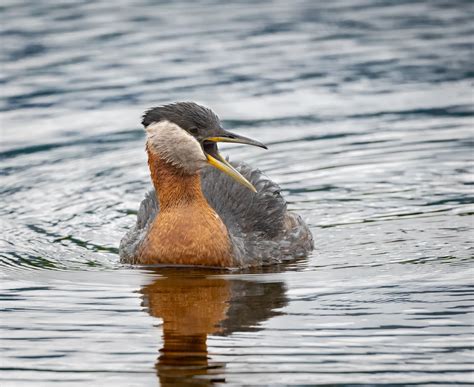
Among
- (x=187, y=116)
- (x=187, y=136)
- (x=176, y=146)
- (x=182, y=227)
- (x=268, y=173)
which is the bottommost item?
(x=268, y=173)

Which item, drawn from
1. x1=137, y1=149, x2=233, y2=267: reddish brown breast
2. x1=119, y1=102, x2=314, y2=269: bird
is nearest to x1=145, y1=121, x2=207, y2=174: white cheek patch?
x1=119, y1=102, x2=314, y2=269: bird

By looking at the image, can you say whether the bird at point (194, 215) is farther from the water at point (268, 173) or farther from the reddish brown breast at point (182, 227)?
the water at point (268, 173)

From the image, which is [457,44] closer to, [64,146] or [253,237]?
[64,146]

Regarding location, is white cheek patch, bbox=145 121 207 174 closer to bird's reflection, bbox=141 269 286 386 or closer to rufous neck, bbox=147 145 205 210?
rufous neck, bbox=147 145 205 210

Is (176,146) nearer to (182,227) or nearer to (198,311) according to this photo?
(182,227)

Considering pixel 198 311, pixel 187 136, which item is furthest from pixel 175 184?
pixel 198 311

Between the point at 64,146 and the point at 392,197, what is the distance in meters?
4.76

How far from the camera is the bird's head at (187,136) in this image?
13047mm

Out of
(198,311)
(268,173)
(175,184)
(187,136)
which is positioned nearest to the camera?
(198,311)

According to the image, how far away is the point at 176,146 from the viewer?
1313 cm

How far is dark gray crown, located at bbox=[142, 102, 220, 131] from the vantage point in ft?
42.8

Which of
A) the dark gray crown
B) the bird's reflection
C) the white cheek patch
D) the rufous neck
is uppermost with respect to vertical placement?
the dark gray crown

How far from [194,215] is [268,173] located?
3.76 metres

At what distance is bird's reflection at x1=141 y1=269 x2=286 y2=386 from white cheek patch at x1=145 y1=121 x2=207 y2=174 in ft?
3.45
